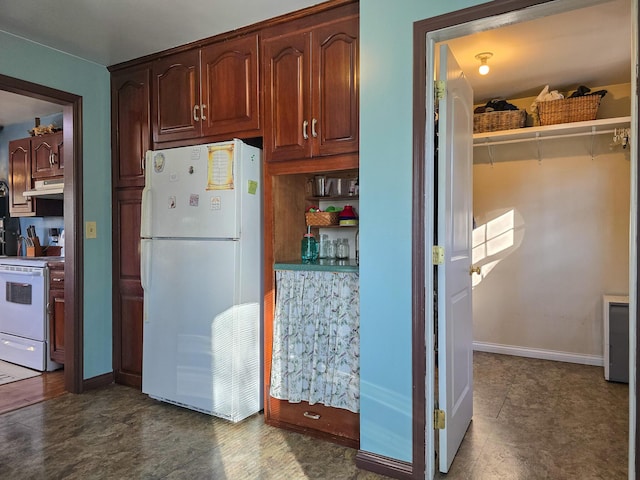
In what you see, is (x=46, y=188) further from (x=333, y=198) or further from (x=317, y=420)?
(x=317, y=420)

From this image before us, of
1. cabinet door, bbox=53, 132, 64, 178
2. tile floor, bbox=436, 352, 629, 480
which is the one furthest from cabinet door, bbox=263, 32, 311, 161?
cabinet door, bbox=53, 132, 64, 178

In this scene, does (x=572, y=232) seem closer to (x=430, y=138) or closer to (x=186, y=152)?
(x=430, y=138)

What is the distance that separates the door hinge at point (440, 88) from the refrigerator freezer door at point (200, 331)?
1355mm

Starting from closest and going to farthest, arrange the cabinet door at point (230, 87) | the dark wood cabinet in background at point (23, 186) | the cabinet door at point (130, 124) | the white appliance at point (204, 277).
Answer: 1. the white appliance at point (204, 277)
2. the cabinet door at point (230, 87)
3. the cabinet door at point (130, 124)
4. the dark wood cabinet in background at point (23, 186)

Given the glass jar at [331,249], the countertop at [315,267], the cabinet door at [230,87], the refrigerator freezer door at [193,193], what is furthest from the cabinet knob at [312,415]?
the cabinet door at [230,87]

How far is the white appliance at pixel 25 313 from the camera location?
368 centimetres

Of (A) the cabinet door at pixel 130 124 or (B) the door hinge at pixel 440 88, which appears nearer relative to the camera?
(B) the door hinge at pixel 440 88

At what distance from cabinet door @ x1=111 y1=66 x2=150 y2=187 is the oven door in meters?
1.22

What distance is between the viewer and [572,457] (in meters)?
2.26

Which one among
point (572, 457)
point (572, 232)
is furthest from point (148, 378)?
point (572, 232)

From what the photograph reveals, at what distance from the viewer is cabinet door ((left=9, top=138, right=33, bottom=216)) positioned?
14.6 ft

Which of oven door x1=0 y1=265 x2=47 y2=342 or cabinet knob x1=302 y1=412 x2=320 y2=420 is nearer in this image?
cabinet knob x1=302 y1=412 x2=320 y2=420

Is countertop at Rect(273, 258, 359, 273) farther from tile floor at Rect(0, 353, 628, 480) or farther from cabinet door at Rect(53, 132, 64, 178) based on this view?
cabinet door at Rect(53, 132, 64, 178)

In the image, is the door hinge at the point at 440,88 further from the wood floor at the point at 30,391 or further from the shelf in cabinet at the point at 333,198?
the wood floor at the point at 30,391
